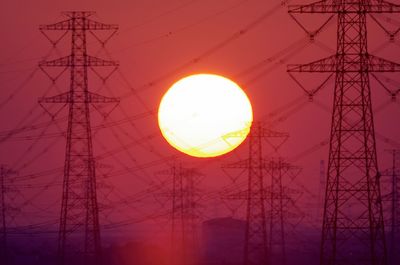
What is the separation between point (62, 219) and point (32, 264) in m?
34.6

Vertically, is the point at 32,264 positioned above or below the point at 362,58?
below

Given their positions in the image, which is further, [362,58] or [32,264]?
[32,264]

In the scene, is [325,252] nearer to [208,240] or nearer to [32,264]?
[32,264]

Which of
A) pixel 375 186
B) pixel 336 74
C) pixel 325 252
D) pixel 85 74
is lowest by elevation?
pixel 325 252

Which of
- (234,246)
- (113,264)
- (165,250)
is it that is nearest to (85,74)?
(113,264)

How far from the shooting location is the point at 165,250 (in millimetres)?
106688

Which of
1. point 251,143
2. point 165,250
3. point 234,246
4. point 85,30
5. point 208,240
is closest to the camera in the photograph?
point 85,30

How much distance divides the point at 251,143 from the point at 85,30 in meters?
15.5

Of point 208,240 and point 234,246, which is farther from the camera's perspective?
point 208,240

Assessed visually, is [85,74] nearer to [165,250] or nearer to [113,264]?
[113,264]

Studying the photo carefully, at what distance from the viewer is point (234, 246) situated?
124 meters

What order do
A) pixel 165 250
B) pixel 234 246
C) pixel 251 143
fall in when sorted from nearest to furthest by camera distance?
pixel 251 143, pixel 165 250, pixel 234 246

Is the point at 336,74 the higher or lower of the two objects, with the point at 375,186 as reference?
higher

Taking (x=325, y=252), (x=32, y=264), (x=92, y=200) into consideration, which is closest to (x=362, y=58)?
(x=325, y=252)
